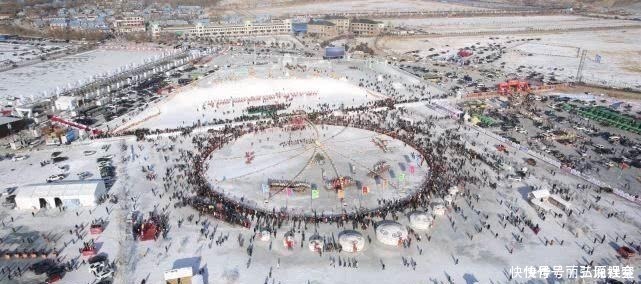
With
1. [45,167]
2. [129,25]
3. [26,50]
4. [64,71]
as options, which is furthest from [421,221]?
[129,25]

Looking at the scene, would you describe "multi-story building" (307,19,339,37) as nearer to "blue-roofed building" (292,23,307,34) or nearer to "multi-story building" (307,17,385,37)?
"multi-story building" (307,17,385,37)

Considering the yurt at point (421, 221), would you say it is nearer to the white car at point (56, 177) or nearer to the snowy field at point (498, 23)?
the white car at point (56, 177)

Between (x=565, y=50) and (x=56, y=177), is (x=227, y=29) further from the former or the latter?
(x=56, y=177)

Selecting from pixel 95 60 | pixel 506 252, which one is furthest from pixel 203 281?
pixel 95 60

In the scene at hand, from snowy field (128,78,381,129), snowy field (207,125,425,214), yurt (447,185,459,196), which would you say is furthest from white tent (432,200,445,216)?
snowy field (128,78,381,129)

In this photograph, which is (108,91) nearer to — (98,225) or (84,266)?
(98,225)

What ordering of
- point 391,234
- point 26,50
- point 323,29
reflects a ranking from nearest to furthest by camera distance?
point 391,234
point 26,50
point 323,29

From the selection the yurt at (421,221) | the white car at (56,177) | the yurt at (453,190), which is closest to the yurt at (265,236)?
the yurt at (421,221)
